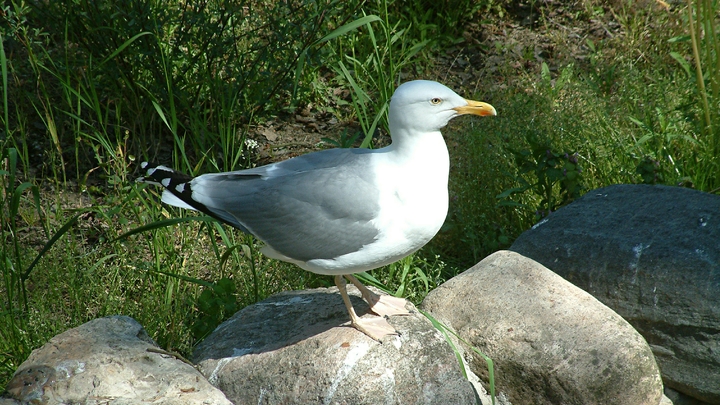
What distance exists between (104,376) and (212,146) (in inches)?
72.7

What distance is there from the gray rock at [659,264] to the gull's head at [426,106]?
0.92 metres

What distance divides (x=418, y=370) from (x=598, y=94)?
119 inches

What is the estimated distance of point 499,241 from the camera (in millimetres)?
4031

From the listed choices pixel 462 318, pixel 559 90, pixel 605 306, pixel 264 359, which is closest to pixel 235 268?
pixel 264 359

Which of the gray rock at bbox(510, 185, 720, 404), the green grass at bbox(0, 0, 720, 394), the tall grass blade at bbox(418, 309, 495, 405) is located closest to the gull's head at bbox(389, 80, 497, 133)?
the green grass at bbox(0, 0, 720, 394)

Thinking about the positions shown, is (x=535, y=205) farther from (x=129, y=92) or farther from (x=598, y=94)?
(x=129, y=92)

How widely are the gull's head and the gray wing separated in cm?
25

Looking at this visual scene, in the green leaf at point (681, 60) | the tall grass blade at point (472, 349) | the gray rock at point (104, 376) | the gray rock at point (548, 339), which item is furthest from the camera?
the green leaf at point (681, 60)

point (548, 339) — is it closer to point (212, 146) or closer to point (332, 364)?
point (332, 364)

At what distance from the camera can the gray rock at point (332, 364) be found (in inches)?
111

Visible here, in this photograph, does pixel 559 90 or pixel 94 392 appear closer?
pixel 94 392

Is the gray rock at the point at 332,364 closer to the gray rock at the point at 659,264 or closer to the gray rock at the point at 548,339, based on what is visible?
the gray rock at the point at 548,339

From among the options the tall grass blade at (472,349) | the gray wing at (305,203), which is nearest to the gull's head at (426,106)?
the gray wing at (305,203)

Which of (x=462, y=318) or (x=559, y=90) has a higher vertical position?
(x=559, y=90)
